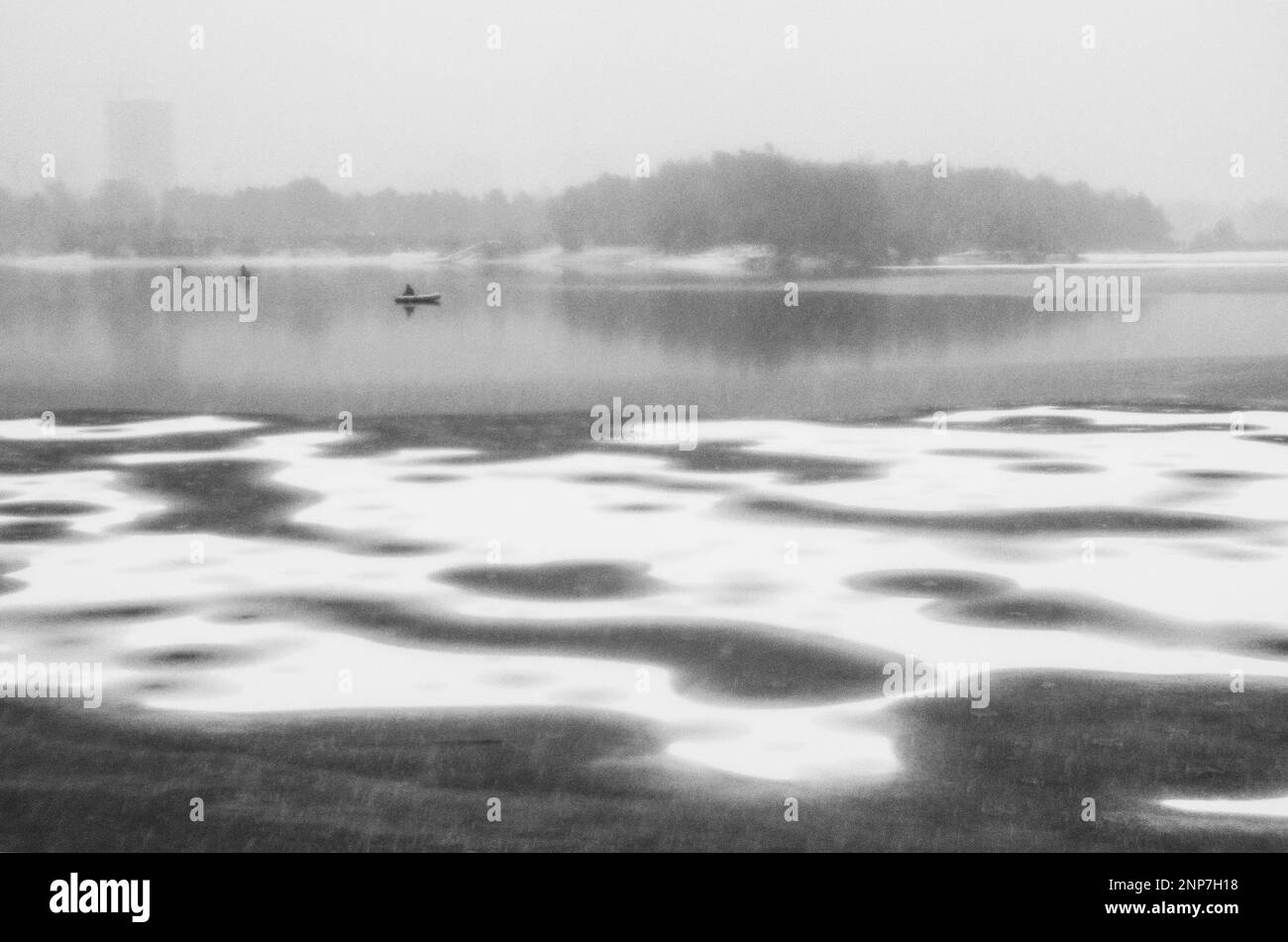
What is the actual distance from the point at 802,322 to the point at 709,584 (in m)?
47.9

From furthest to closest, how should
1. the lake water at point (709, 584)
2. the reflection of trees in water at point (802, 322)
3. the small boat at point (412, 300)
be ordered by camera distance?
the small boat at point (412, 300)
the reflection of trees in water at point (802, 322)
the lake water at point (709, 584)

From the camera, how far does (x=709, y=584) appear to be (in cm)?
1825

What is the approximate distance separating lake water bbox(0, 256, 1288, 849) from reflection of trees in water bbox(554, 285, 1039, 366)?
10.1 meters

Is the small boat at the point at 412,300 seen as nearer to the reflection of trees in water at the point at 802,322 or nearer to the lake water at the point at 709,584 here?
the reflection of trees in water at the point at 802,322

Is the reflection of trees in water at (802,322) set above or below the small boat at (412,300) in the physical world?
below

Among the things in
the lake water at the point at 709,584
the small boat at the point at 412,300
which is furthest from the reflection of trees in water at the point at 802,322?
the lake water at the point at 709,584

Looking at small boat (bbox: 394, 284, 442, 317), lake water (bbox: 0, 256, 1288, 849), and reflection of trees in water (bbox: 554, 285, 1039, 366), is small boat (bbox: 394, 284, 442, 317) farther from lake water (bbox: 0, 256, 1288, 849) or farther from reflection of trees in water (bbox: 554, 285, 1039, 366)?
lake water (bbox: 0, 256, 1288, 849)

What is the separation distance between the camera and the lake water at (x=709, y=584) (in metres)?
12.1

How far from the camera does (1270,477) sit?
24.8m

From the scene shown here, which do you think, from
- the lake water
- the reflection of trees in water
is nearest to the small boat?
the reflection of trees in water

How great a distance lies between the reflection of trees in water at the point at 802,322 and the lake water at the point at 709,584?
10.1m

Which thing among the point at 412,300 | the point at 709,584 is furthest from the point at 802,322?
the point at 709,584

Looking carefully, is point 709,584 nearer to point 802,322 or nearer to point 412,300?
point 802,322
